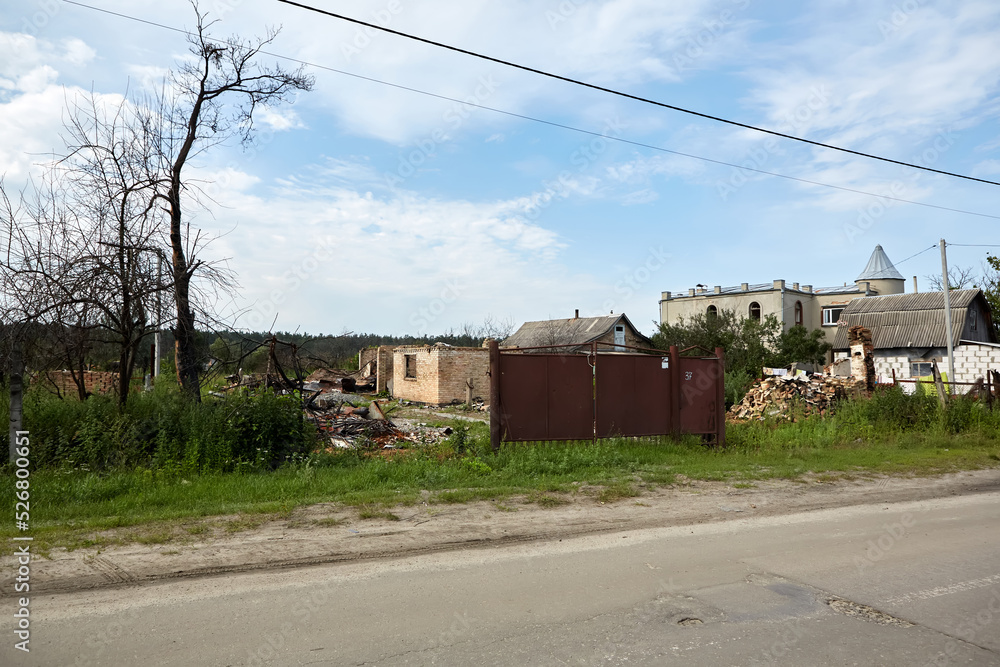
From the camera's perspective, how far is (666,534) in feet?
23.1

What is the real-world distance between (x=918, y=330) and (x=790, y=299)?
836 inches

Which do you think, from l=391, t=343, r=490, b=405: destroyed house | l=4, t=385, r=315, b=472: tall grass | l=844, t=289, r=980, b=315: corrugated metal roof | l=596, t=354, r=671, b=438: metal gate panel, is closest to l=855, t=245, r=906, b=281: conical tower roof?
l=844, t=289, r=980, b=315: corrugated metal roof

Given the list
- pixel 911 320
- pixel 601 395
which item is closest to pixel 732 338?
pixel 911 320

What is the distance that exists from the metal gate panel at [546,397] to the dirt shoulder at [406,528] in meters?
2.29

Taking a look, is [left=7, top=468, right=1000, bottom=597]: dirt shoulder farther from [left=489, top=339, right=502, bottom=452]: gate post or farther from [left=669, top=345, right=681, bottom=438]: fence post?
[left=669, top=345, right=681, bottom=438]: fence post

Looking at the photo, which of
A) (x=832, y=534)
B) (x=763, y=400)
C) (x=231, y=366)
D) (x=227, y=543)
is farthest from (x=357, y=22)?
(x=763, y=400)

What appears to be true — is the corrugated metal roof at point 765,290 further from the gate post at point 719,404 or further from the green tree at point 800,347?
the gate post at point 719,404

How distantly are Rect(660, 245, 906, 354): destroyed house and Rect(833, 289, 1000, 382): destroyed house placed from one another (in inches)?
571

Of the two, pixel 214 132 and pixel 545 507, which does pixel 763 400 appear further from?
pixel 214 132

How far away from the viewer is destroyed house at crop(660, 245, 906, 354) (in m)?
61.1

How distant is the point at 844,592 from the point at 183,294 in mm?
10124

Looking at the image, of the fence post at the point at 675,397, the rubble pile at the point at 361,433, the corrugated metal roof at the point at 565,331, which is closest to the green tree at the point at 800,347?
the corrugated metal roof at the point at 565,331

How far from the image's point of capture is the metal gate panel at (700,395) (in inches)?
501

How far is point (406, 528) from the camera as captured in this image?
22.8 ft
